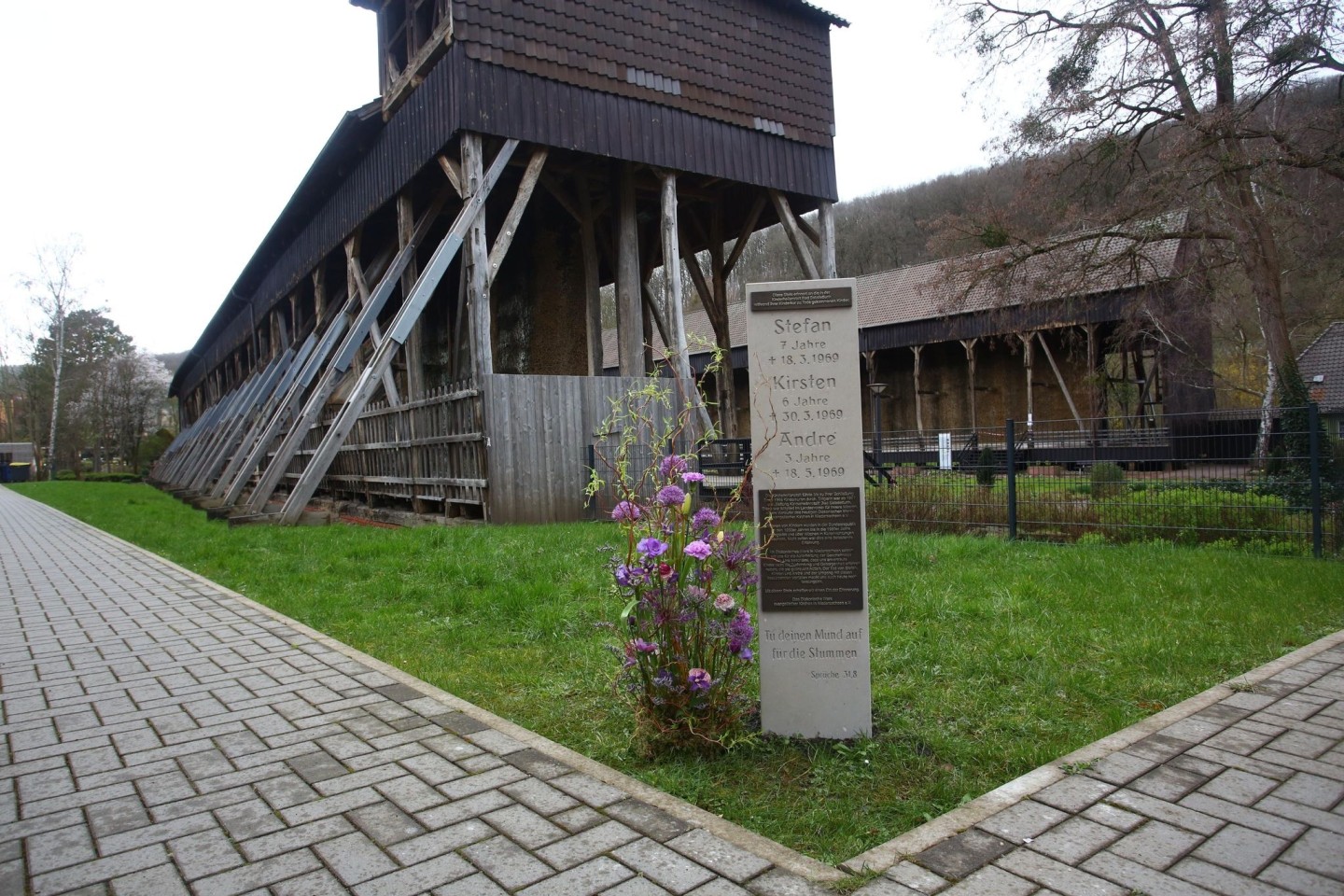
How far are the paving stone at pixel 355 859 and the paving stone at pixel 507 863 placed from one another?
9.2 inches

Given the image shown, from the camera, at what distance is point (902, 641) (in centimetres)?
476

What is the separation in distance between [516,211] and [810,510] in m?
9.64

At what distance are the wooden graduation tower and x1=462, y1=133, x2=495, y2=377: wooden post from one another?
0.09ft

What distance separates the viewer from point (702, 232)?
18.0 m

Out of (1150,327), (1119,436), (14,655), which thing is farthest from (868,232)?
(14,655)

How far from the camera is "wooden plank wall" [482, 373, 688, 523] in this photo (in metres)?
11.4

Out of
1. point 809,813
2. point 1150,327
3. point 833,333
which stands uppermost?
point 1150,327

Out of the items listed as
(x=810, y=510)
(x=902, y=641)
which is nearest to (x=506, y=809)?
(x=810, y=510)

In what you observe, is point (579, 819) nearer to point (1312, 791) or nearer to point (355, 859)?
point (355, 859)

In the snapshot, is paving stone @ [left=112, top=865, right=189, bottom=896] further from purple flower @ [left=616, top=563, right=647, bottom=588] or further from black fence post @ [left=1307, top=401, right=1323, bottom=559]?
black fence post @ [left=1307, top=401, right=1323, bottom=559]

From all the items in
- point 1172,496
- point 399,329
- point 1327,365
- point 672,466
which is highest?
point 1327,365

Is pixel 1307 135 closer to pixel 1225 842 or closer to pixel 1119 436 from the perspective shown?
pixel 1119 436

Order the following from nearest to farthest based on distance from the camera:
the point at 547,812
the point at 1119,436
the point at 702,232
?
the point at 547,812, the point at 702,232, the point at 1119,436

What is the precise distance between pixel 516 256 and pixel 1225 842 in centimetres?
1787
